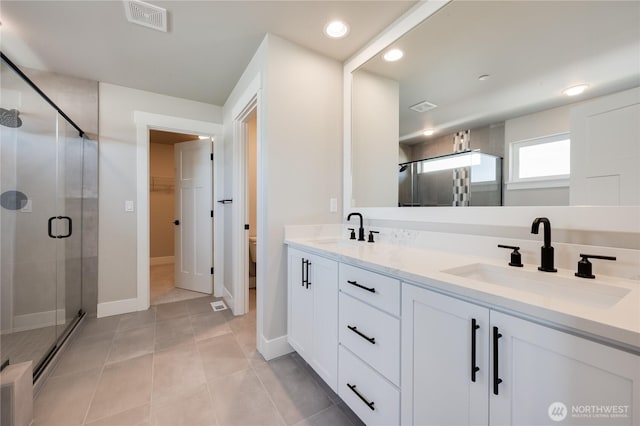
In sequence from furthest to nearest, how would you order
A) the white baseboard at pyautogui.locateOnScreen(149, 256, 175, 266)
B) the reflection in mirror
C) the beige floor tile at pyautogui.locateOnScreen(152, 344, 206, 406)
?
the white baseboard at pyautogui.locateOnScreen(149, 256, 175, 266) < the beige floor tile at pyautogui.locateOnScreen(152, 344, 206, 406) < the reflection in mirror

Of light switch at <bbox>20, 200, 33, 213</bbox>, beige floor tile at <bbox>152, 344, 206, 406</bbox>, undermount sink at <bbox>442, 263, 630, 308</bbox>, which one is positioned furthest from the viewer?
light switch at <bbox>20, 200, 33, 213</bbox>

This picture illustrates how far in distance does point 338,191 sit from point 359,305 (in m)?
1.11

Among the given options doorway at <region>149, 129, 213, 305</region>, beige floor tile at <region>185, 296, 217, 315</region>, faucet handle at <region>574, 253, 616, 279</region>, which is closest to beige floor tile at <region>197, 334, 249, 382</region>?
beige floor tile at <region>185, 296, 217, 315</region>

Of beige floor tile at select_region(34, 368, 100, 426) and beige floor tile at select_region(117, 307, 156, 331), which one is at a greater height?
beige floor tile at select_region(117, 307, 156, 331)

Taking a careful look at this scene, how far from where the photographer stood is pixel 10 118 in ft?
5.27

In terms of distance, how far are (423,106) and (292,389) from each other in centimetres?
196

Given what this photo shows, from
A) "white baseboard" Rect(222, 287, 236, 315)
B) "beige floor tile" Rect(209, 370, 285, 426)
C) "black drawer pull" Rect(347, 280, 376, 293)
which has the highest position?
"black drawer pull" Rect(347, 280, 376, 293)

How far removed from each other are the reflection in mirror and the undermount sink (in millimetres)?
336

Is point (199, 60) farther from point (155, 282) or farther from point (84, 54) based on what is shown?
point (155, 282)

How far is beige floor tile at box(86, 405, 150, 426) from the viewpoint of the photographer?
4.10 feet

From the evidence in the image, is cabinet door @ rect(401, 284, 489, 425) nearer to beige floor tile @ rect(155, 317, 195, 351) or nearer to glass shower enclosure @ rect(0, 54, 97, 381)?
beige floor tile @ rect(155, 317, 195, 351)

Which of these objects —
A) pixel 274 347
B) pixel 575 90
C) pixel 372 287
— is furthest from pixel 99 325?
pixel 575 90

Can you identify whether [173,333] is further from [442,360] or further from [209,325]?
[442,360]

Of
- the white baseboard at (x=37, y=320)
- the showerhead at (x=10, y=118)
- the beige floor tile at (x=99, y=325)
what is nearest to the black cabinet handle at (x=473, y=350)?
the white baseboard at (x=37, y=320)
